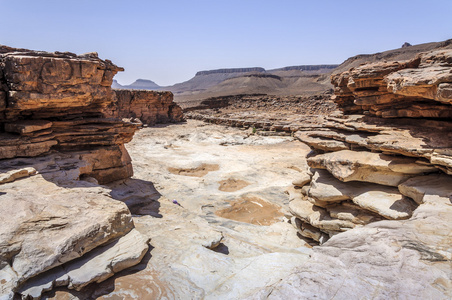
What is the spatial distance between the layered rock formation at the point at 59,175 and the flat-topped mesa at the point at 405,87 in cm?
478

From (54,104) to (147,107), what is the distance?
20509mm

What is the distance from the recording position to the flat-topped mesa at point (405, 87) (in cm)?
405

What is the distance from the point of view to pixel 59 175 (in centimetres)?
584

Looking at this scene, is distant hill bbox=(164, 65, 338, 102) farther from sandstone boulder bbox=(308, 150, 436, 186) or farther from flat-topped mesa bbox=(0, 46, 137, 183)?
flat-topped mesa bbox=(0, 46, 137, 183)

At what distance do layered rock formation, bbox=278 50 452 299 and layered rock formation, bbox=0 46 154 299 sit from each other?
233cm

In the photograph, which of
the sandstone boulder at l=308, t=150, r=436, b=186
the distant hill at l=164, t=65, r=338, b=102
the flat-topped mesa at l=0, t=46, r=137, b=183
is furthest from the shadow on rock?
the distant hill at l=164, t=65, r=338, b=102

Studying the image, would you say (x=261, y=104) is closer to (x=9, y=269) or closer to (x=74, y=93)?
(x=74, y=93)

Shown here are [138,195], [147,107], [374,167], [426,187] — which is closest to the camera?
[426,187]

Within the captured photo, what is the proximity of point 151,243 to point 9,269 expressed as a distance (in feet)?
5.51

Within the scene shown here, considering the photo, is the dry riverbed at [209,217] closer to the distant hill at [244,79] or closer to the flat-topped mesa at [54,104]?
the flat-topped mesa at [54,104]

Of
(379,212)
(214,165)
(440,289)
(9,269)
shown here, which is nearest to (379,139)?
(379,212)


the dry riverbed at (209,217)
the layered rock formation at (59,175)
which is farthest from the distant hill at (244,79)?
the layered rock formation at (59,175)

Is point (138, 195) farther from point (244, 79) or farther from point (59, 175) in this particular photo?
point (244, 79)

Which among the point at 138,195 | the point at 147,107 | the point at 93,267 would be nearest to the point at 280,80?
the point at 147,107
